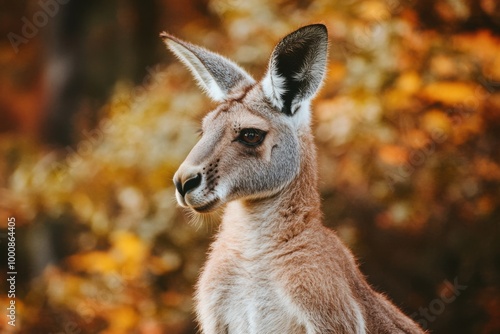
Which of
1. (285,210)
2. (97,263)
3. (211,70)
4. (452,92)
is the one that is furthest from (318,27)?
(97,263)

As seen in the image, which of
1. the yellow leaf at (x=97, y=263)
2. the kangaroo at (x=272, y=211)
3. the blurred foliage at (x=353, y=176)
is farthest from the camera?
the yellow leaf at (x=97, y=263)

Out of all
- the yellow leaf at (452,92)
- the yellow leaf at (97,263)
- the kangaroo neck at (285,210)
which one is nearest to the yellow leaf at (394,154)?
the yellow leaf at (452,92)

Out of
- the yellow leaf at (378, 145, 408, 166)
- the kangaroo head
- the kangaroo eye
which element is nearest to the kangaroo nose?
the kangaroo head

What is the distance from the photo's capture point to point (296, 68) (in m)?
3.78

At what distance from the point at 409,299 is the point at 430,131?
1.91 m

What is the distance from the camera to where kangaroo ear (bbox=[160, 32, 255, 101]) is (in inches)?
155

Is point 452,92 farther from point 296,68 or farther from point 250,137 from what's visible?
point 250,137

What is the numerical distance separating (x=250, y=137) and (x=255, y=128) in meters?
0.05

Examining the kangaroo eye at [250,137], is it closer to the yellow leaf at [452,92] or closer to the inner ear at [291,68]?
the inner ear at [291,68]

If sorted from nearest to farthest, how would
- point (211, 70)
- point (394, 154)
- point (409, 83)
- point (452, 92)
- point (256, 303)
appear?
point (256, 303), point (211, 70), point (409, 83), point (452, 92), point (394, 154)

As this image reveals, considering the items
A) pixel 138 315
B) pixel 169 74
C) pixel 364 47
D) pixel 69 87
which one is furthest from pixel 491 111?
pixel 69 87

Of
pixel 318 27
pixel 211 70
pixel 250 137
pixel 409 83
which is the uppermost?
pixel 211 70

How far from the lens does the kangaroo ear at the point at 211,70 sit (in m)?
3.93

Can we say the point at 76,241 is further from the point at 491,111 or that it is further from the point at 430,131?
the point at 491,111
